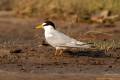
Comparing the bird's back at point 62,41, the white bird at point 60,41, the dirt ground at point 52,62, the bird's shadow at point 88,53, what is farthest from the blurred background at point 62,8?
the bird's back at point 62,41

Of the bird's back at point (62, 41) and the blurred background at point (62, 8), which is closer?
the bird's back at point (62, 41)

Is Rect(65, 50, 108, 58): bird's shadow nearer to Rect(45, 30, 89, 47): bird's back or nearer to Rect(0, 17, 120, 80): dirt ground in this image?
Rect(0, 17, 120, 80): dirt ground

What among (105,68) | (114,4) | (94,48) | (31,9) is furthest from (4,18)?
(105,68)

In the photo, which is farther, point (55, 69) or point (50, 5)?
point (50, 5)

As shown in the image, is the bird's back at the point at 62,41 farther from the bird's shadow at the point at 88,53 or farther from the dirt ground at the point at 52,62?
the bird's shadow at the point at 88,53

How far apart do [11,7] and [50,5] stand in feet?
7.46

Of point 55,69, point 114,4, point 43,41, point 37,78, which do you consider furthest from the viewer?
point 114,4

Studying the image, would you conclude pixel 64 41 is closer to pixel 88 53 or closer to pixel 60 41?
pixel 60 41

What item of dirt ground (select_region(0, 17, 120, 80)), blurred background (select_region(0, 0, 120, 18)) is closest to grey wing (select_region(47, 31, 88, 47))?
dirt ground (select_region(0, 17, 120, 80))

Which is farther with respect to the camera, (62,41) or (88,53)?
(88,53)

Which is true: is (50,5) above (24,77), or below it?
above

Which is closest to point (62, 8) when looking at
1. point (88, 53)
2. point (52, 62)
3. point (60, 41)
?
point (88, 53)

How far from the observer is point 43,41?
13375 millimetres

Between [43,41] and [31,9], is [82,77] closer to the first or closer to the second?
[43,41]
